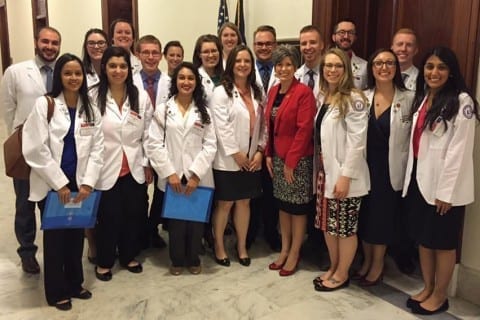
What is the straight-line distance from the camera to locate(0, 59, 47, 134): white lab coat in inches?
112

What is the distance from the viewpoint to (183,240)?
3.02 m

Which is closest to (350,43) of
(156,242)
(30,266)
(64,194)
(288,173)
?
(288,173)

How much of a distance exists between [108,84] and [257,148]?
1.01 m

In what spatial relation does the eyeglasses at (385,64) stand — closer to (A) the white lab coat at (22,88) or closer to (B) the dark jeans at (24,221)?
(A) the white lab coat at (22,88)

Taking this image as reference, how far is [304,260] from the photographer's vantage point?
3.24m

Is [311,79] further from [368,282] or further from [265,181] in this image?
[368,282]

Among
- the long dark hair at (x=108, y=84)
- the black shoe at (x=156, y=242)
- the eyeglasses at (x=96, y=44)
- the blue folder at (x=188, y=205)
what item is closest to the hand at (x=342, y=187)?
the blue folder at (x=188, y=205)

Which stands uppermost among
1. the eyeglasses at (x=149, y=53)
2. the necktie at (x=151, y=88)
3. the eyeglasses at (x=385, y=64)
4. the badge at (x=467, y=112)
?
the eyeglasses at (x=149, y=53)

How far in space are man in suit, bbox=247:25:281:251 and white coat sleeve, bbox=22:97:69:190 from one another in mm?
1396

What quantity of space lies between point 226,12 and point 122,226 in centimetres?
265

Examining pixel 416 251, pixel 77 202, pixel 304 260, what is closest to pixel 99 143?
pixel 77 202

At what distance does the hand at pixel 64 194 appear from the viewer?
242cm

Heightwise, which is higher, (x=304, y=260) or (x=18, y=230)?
(x=18, y=230)

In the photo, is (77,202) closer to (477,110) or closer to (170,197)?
(170,197)
